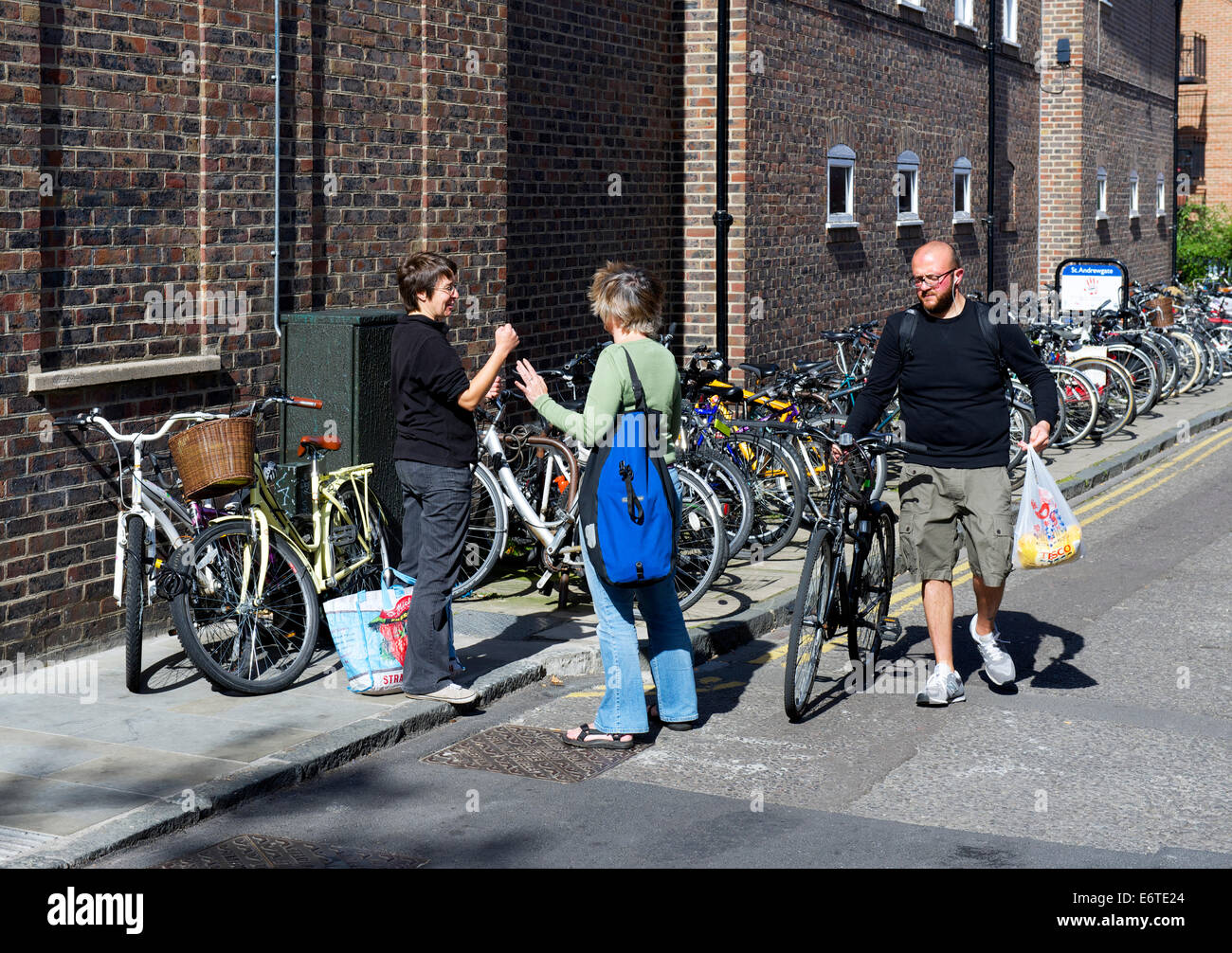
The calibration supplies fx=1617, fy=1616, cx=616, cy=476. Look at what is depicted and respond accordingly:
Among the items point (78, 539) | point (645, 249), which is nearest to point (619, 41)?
point (645, 249)

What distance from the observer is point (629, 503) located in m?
6.46

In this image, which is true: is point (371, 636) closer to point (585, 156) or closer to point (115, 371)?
point (115, 371)

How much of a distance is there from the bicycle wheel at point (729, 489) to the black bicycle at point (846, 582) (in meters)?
1.81

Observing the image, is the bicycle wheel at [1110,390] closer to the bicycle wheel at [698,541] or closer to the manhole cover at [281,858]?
the bicycle wheel at [698,541]

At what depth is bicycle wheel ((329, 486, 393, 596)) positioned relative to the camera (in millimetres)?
8078

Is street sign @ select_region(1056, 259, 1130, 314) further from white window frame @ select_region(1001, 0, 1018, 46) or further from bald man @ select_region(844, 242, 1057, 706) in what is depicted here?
bald man @ select_region(844, 242, 1057, 706)

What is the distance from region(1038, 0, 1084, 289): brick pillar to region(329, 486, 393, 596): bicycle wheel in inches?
761

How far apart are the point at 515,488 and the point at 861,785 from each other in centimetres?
350

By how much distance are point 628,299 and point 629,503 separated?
0.83 metres

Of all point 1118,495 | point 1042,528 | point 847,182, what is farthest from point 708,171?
point 1042,528

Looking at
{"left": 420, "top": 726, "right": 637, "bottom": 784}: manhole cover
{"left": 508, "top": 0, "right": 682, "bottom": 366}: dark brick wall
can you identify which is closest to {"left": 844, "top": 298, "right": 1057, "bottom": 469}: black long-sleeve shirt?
{"left": 420, "top": 726, "right": 637, "bottom": 784}: manhole cover

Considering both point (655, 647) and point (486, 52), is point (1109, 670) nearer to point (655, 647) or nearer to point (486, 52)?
point (655, 647)

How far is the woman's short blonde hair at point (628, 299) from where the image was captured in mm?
6562

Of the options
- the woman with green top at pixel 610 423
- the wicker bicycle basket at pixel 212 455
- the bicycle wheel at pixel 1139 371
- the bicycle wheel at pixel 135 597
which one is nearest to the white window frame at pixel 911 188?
the bicycle wheel at pixel 1139 371
